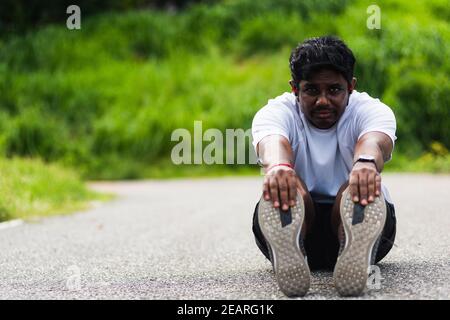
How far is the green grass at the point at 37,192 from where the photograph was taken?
8672 mm

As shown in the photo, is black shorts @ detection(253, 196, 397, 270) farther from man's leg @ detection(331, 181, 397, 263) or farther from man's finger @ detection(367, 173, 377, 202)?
man's finger @ detection(367, 173, 377, 202)

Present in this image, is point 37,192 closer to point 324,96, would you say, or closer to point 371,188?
point 324,96

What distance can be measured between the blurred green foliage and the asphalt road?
9.36 metres

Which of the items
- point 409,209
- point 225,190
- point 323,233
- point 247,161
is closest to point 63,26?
point 247,161

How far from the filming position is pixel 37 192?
33.8 feet

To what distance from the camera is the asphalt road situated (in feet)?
12.3

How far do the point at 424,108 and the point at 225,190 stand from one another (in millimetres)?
8936

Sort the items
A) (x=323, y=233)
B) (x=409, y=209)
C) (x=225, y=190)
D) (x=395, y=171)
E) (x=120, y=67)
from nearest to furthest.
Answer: (x=323, y=233) < (x=409, y=209) < (x=225, y=190) < (x=395, y=171) < (x=120, y=67)

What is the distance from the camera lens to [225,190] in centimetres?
1389

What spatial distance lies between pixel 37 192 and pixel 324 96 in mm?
7166

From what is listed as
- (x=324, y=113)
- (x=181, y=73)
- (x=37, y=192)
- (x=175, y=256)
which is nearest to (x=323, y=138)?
→ (x=324, y=113)

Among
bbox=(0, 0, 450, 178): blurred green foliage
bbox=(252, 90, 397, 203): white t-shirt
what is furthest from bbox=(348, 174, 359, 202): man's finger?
bbox=(0, 0, 450, 178): blurred green foliage
